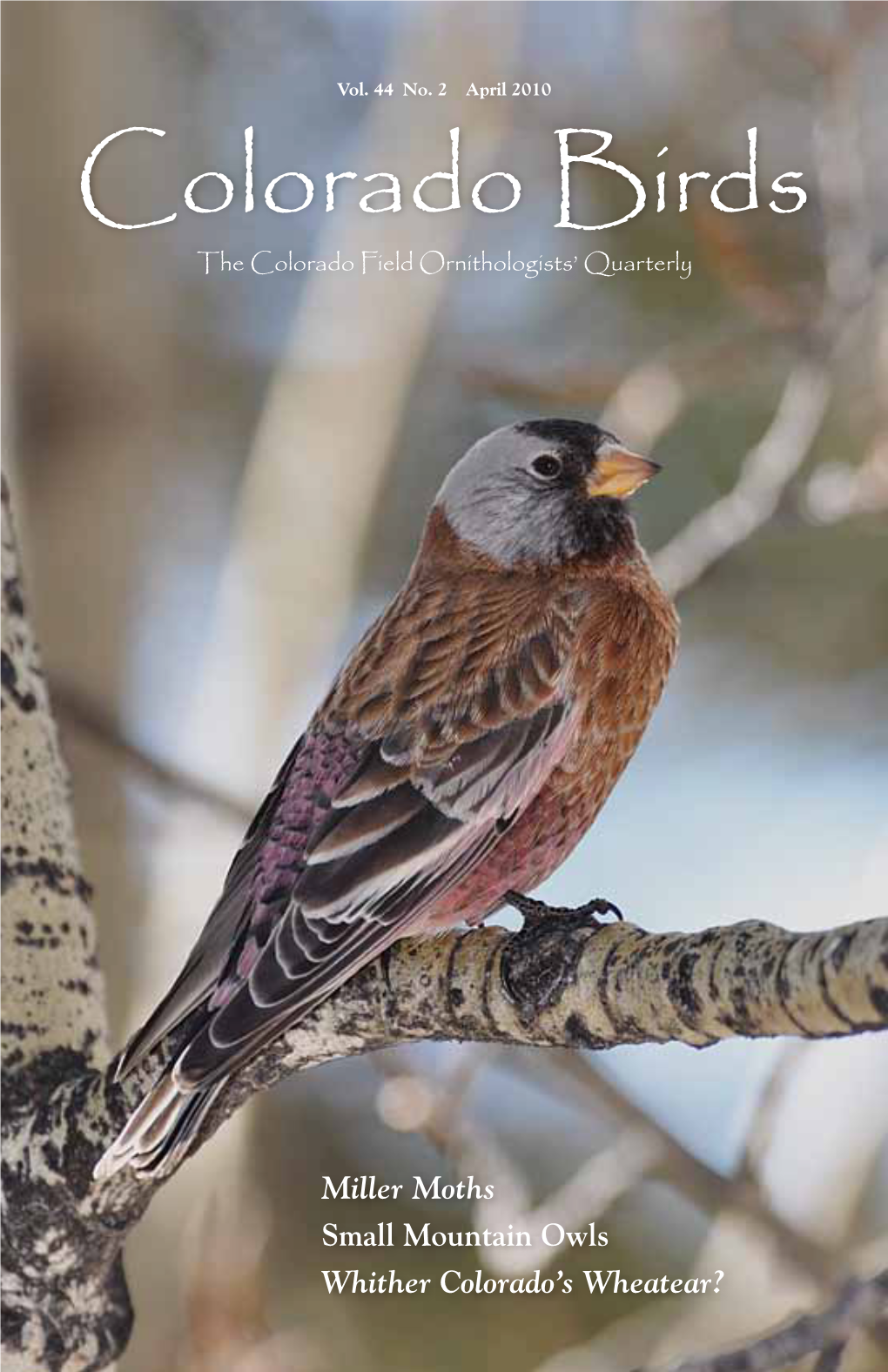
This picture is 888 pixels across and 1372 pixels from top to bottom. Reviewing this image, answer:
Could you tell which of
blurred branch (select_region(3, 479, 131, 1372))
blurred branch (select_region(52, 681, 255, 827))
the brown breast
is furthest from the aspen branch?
blurred branch (select_region(52, 681, 255, 827))

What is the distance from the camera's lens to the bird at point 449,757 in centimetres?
210

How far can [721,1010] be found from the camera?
1.74 meters

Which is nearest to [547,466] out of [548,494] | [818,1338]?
[548,494]

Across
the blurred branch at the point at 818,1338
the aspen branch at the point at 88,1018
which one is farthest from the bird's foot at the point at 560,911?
the blurred branch at the point at 818,1338

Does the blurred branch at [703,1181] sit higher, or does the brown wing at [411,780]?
the brown wing at [411,780]

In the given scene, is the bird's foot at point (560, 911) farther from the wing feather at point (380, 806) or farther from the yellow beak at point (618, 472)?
the yellow beak at point (618, 472)

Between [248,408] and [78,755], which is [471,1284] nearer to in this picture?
[78,755]

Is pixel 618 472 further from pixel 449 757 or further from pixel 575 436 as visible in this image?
pixel 449 757

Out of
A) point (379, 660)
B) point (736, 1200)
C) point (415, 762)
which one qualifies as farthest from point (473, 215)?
point (736, 1200)

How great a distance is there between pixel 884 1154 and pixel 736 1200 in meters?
0.60

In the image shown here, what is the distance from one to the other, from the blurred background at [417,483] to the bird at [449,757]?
0.55 feet

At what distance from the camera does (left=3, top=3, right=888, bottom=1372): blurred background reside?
2611 mm

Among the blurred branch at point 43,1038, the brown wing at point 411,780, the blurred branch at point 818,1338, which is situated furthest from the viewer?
the blurred branch at point 43,1038

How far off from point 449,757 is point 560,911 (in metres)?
0.25
